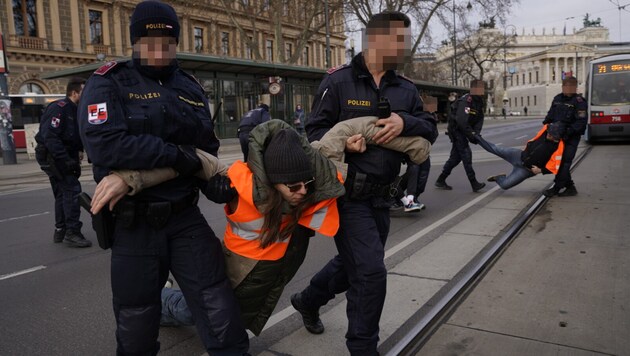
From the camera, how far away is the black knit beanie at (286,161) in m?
2.26

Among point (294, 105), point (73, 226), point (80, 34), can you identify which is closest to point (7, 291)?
point (73, 226)

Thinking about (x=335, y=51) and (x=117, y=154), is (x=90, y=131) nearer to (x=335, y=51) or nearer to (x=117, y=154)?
(x=117, y=154)

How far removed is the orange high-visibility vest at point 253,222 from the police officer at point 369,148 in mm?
188

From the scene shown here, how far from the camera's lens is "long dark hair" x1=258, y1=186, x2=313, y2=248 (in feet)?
7.62

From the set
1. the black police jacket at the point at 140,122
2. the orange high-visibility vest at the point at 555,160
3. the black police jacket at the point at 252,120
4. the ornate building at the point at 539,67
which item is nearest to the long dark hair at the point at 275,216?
the black police jacket at the point at 140,122

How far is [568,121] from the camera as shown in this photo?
7523 millimetres

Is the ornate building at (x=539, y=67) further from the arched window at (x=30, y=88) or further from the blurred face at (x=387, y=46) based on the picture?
Answer: the blurred face at (x=387, y=46)

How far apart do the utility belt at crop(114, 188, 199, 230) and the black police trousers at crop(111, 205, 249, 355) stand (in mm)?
26

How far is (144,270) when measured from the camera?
7.29 feet

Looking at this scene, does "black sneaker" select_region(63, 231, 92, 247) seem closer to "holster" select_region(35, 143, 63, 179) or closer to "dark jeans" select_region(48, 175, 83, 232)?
"dark jeans" select_region(48, 175, 83, 232)

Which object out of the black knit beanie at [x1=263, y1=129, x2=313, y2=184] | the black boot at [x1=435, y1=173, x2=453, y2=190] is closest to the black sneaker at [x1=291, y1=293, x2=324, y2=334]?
the black knit beanie at [x1=263, y1=129, x2=313, y2=184]

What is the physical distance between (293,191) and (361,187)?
41 cm

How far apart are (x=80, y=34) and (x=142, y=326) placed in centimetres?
3478

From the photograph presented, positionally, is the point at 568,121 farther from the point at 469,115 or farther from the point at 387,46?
the point at 387,46
